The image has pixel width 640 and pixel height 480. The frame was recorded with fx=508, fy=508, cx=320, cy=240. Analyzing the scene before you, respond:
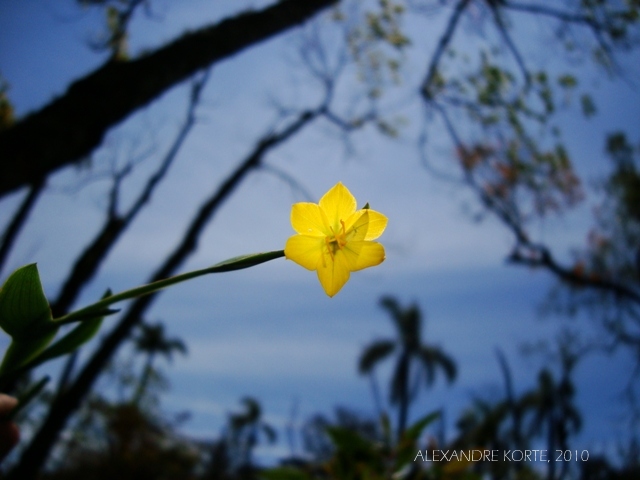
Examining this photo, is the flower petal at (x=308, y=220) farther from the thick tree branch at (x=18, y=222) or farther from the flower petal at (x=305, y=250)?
the thick tree branch at (x=18, y=222)

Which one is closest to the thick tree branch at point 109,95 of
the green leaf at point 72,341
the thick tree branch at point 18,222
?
the thick tree branch at point 18,222

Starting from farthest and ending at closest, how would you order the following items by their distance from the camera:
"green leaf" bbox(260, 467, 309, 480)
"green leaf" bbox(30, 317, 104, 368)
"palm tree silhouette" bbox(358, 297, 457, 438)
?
"palm tree silhouette" bbox(358, 297, 457, 438) < "green leaf" bbox(260, 467, 309, 480) < "green leaf" bbox(30, 317, 104, 368)

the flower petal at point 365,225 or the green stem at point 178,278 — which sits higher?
the flower petal at point 365,225

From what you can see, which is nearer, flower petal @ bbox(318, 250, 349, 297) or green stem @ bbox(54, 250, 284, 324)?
green stem @ bbox(54, 250, 284, 324)

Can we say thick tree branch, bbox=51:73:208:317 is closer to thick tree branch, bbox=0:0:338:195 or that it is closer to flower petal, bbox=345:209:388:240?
thick tree branch, bbox=0:0:338:195

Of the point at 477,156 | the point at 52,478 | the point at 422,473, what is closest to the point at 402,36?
the point at 477,156

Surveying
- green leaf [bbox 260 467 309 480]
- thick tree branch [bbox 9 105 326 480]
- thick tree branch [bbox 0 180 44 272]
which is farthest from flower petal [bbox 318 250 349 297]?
thick tree branch [bbox 9 105 326 480]

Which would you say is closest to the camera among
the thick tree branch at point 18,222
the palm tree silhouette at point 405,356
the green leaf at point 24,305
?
the green leaf at point 24,305
